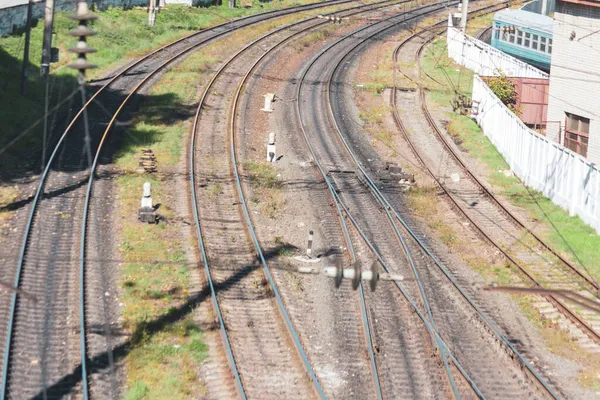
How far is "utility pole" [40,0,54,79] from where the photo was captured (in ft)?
109

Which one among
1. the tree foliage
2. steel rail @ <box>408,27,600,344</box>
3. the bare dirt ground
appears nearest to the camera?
the bare dirt ground

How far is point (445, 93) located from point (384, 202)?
15860 millimetres

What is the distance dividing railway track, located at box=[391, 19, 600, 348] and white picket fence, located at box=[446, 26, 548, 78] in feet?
21.7

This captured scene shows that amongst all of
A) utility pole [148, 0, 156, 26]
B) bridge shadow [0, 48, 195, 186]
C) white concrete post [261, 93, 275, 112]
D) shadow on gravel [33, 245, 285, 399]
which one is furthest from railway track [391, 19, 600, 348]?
utility pole [148, 0, 156, 26]

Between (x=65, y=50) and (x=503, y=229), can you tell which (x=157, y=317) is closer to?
(x=503, y=229)

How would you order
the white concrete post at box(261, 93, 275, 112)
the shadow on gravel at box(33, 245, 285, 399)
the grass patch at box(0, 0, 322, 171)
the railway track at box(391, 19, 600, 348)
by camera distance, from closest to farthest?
the shadow on gravel at box(33, 245, 285, 399) → the railway track at box(391, 19, 600, 348) → the grass patch at box(0, 0, 322, 171) → the white concrete post at box(261, 93, 275, 112)

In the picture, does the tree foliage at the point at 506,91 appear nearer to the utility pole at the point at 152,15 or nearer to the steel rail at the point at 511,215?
the steel rail at the point at 511,215

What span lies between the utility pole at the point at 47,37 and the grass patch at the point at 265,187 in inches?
422

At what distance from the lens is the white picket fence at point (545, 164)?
77.4ft

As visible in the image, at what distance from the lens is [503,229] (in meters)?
23.6

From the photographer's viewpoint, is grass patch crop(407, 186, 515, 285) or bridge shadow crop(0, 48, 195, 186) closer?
grass patch crop(407, 186, 515, 285)

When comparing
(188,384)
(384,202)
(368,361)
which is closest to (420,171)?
(384,202)

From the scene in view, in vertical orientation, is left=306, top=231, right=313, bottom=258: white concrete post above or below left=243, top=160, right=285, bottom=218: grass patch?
below

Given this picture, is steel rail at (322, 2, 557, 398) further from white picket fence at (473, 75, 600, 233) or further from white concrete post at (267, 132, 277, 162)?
white picket fence at (473, 75, 600, 233)
